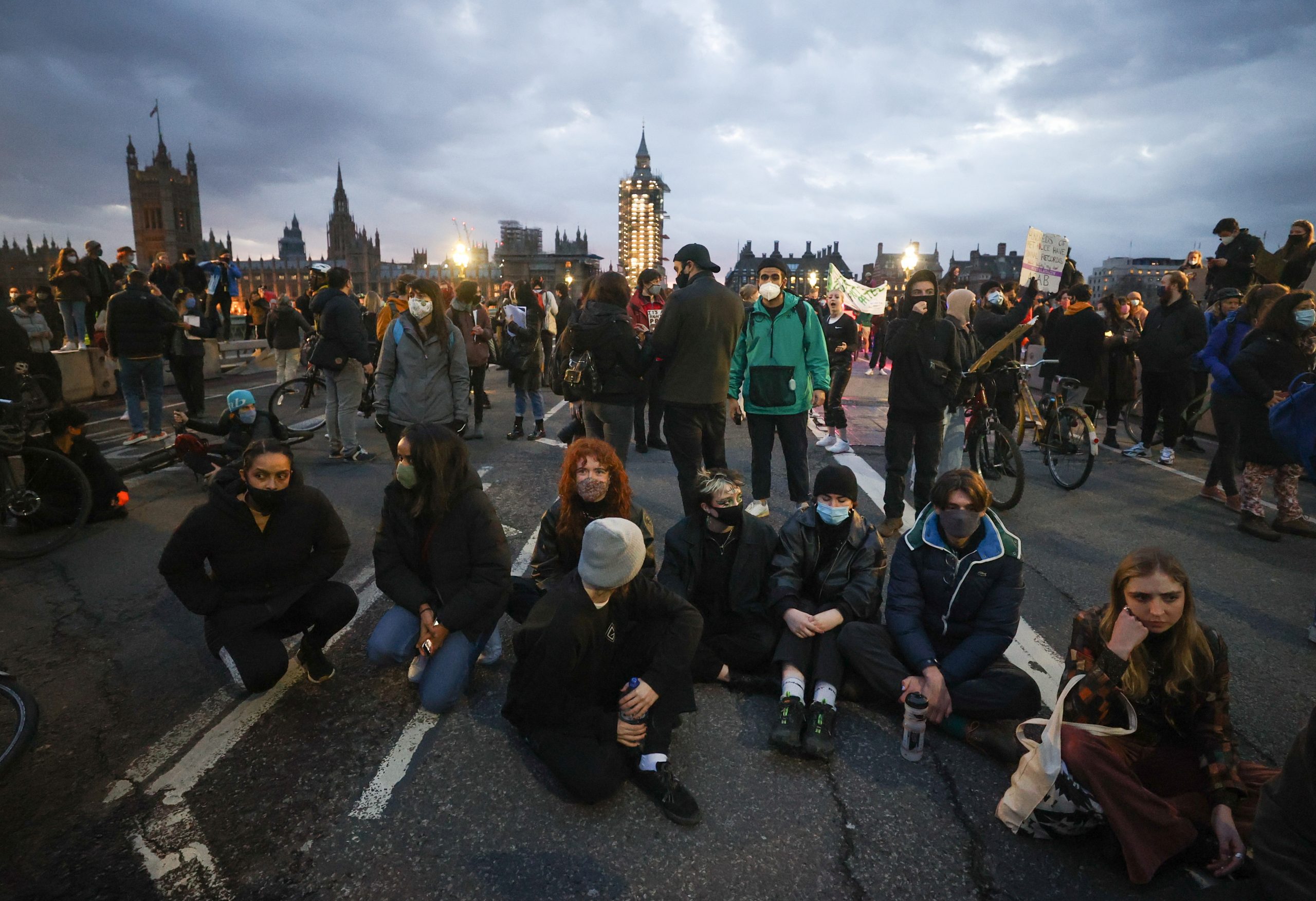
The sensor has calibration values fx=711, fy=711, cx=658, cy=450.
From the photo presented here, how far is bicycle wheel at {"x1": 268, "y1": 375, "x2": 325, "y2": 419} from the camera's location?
1020 cm

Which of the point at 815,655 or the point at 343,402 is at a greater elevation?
the point at 343,402

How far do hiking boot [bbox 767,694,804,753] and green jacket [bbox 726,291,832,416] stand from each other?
2.91 m

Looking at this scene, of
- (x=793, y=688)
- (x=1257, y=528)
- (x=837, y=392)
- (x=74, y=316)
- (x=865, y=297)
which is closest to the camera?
(x=793, y=688)

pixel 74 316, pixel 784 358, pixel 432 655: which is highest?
pixel 74 316

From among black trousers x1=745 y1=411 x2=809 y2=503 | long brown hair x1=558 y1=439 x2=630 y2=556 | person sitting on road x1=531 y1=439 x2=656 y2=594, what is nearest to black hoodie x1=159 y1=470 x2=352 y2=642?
person sitting on road x1=531 y1=439 x2=656 y2=594

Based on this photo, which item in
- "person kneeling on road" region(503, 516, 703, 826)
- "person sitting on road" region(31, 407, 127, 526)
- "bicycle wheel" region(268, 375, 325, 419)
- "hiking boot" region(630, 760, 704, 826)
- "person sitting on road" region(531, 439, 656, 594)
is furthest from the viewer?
"bicycle wheel" region(268, 375, 325, 419)

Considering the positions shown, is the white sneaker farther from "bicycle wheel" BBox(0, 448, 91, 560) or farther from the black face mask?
"bicycle wheel" BBox(0, 448, 91, 560)

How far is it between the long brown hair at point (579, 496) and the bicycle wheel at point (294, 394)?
23.9 feet

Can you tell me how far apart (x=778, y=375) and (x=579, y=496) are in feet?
8.23

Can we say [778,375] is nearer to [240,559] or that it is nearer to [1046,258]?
[240,559]

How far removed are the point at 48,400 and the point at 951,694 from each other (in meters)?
6.91

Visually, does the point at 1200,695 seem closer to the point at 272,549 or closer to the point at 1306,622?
the point at 1306,622

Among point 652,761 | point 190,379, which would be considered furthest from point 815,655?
point 190,379

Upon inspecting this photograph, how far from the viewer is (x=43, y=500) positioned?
212 inches
